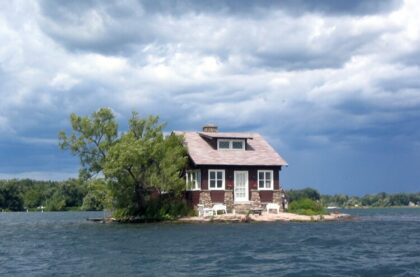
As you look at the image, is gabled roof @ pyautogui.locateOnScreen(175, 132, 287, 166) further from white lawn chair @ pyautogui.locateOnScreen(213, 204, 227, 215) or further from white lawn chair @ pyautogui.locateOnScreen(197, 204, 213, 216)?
white lawn chair @ pyautogui.locateOnScreen(197, 204, 213, 216)

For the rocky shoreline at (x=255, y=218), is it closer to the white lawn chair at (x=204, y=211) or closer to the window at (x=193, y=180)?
the white lawn chair at (x=204, y=211)

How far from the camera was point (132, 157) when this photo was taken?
1832 inches

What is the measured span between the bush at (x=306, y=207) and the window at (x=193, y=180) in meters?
8.00

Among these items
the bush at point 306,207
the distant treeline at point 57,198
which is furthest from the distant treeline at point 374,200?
the bush at point 306,207

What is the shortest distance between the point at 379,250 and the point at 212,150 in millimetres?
26747

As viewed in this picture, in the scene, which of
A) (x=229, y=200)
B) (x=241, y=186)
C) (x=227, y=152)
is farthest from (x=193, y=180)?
(x=241, y=186)

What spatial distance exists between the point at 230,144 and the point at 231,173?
3.33 metres

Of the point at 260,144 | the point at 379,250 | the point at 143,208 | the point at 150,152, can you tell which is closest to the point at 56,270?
the point at 379,250

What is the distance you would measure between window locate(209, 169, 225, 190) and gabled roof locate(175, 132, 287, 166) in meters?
0.93

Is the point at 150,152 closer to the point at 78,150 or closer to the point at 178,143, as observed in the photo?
the point at 178,143

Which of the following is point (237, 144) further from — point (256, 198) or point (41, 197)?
point (41, 197)

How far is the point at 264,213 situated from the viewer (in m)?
49.3

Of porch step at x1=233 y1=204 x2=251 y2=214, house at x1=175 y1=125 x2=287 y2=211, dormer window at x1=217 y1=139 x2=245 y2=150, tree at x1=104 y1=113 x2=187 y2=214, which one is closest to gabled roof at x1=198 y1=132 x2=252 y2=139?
house at x1=175 y1=125 x2=287 y2=211

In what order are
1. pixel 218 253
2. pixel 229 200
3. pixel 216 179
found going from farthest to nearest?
pixel 216 179
pixel 229 200
pixel 218 253
